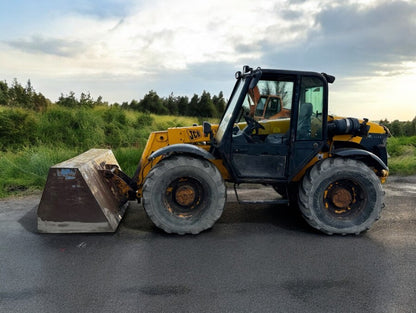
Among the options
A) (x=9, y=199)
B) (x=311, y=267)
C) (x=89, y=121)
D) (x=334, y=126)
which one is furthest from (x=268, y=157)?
(x=89, y=121)

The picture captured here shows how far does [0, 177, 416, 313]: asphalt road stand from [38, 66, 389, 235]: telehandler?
26 centimetres

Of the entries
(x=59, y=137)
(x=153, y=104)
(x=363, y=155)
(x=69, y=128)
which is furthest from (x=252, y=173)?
(x=153, y=104)

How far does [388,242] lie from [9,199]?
22.2ft

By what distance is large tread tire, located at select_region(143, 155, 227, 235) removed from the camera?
5113 millimetres

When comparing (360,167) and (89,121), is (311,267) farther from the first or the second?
(89,121)

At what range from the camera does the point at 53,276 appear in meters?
3.95

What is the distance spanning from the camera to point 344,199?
17.6 feet

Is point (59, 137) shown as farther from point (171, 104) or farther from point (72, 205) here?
point (171, 104)

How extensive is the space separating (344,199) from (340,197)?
0.07 m

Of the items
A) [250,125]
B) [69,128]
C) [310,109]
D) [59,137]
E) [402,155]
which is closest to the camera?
[310,109]

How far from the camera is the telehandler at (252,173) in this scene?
507cm

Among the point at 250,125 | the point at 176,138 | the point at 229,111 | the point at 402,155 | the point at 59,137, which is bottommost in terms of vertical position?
the point at 402,155

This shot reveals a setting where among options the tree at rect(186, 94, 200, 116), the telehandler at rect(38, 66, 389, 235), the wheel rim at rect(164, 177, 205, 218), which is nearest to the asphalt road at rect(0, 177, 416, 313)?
the telehandler at rect(38, 66, 389, 235)

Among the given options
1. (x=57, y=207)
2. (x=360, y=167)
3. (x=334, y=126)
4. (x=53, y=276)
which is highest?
(x=334, y=126)
